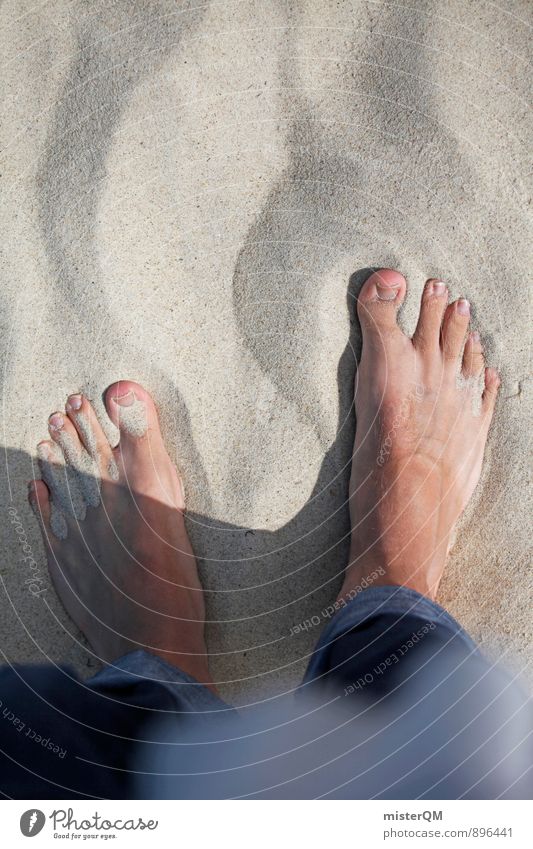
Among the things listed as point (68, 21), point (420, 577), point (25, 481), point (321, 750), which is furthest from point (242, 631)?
point (68, 21)

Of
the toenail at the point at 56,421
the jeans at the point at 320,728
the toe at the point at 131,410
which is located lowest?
the jeans at the point at 320,728

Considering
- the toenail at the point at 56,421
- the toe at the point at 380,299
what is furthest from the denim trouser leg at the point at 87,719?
the toe at the point at 380,299

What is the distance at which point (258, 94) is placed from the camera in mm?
1617

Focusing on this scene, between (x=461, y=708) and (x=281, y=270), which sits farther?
(x=281, y=270)

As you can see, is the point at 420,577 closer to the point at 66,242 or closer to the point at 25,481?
the point at 25,481

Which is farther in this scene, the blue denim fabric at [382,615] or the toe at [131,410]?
the toe at [131,410]

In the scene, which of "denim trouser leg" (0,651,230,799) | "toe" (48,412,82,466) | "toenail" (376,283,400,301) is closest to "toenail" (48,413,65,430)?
"toe" (48,412,82,466)

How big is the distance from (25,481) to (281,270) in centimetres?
82

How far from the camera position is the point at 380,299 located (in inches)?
63.9

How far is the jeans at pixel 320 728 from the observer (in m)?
1.47

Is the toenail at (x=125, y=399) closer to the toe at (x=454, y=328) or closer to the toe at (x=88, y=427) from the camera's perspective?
the toe at (x=88, y=427)

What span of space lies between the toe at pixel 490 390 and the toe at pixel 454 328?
0.29 ft

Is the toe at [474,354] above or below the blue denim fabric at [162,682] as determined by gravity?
above

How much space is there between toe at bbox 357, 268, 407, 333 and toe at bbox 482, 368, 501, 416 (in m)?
0.28
